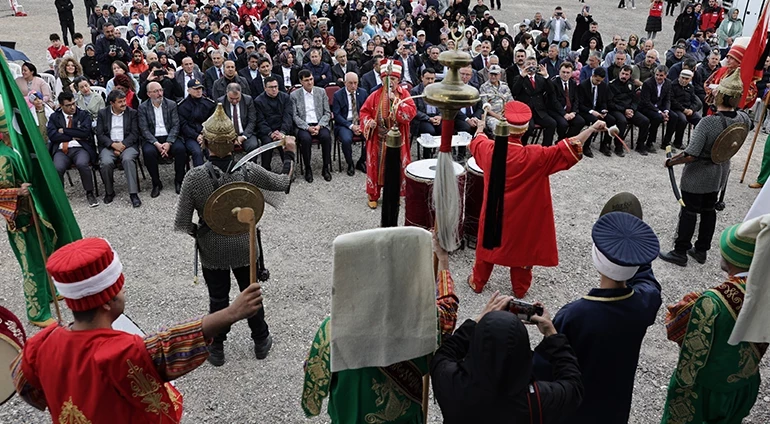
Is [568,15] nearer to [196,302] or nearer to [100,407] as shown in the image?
[196,302]

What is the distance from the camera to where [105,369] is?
2.30 metres

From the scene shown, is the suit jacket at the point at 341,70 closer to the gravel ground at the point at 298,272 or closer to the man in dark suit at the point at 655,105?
the gravel ground at the point at 298,272

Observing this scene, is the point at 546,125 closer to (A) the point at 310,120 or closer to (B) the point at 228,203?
(A) the point at 310,120

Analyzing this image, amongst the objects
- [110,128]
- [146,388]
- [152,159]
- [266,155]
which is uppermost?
[146,388]

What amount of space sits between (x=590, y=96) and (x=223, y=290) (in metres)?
7.37

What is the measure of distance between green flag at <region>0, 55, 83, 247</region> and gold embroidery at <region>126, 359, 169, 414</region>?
2.75 metres

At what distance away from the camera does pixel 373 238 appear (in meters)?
2.32

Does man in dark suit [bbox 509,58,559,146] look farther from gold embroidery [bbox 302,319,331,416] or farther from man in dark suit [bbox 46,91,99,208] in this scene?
gold embroidery [bbox 302,319,331,416]

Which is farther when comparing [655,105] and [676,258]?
[655,105]

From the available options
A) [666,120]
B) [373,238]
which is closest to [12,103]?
[373,238]

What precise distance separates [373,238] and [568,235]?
5139 mm

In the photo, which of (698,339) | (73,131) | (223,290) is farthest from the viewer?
(73,131)

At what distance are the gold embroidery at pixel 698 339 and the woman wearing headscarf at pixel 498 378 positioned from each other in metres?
0.89

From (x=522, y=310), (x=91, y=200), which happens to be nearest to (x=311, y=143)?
(x=91, y=200)
